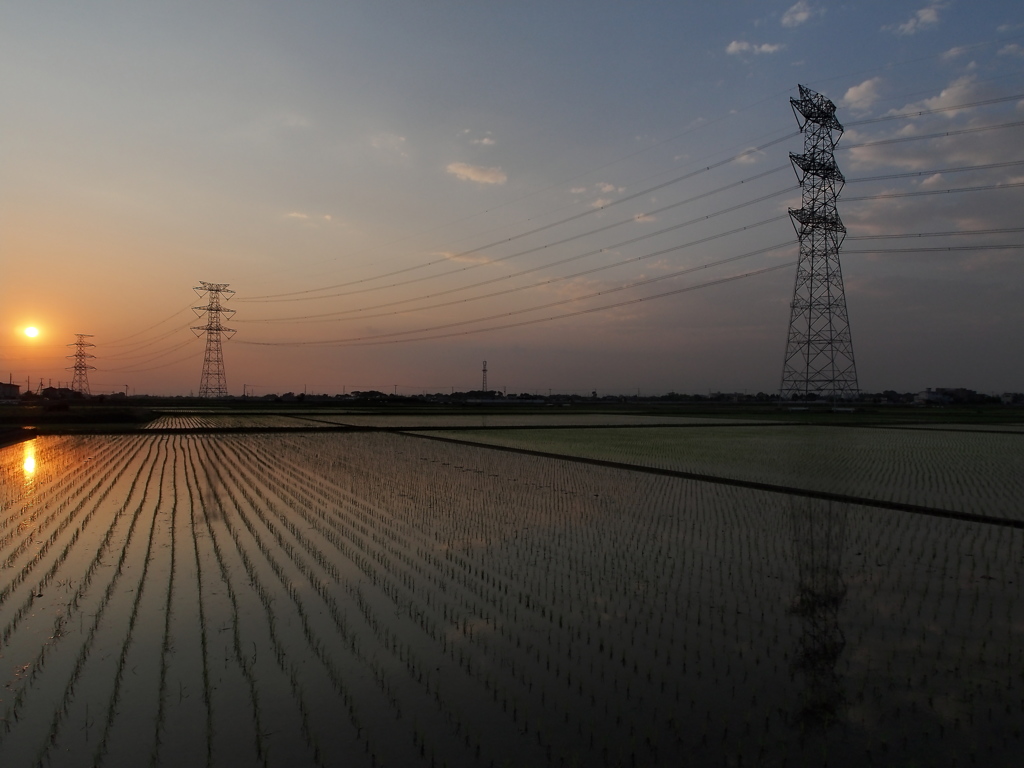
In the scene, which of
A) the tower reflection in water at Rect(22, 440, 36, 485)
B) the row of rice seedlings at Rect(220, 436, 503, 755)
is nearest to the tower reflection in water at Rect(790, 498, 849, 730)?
the row of rice seedlings at Rect(220, 436, 503, 755)

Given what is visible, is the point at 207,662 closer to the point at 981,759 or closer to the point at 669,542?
the point at 981,759

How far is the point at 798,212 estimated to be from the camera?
39406 millimetres

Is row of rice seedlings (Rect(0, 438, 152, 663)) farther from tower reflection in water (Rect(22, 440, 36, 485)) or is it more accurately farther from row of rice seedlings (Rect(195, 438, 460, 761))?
tower reflection in water (Rect(22, 440, 36, 485))

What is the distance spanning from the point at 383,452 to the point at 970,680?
59.5 ft

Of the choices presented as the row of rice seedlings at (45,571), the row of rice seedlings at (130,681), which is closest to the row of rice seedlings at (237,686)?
the row of rice seedlings at (130,681)

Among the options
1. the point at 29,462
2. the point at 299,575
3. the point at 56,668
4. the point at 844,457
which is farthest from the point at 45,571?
the point at 844,457

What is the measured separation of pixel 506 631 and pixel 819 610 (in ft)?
9.75

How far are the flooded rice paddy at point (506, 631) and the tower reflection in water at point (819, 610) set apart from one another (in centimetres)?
3

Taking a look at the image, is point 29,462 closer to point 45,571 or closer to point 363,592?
point 45,571

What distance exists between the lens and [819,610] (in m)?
6.05

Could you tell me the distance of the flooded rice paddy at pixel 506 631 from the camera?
3848 mm

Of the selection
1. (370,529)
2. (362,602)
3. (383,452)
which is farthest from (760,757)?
(383,452)

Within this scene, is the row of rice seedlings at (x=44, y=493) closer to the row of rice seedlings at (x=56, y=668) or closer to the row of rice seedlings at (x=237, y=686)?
the row of rice seedlings at (x=56, y=668)

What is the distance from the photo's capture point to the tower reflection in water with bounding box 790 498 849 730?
167 inches
